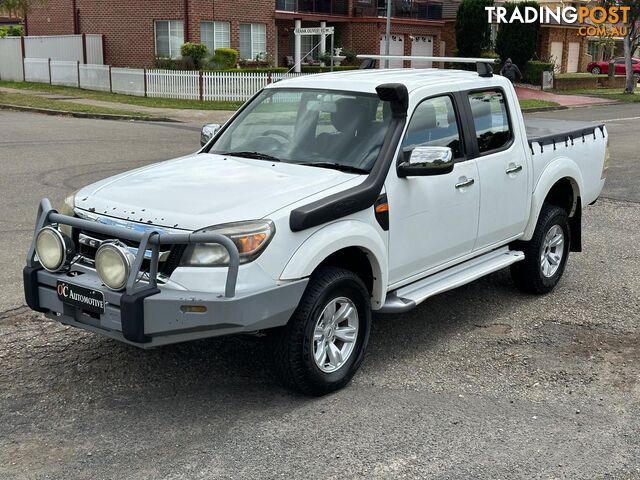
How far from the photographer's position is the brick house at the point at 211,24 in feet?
108

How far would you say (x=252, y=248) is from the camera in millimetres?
4277

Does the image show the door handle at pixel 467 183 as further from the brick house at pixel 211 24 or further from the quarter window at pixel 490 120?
the brick house at pixel 211 24

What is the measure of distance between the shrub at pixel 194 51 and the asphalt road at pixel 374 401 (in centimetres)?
2552

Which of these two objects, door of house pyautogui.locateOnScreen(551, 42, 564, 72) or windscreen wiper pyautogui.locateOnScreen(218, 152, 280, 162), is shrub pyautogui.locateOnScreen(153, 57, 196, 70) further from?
door of house pyautogui.locateOnScreen(551, 42, 564, 72)

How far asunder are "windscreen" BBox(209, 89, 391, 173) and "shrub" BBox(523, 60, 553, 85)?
36.7m

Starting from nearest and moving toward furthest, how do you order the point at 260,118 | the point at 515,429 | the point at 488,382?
1. the point at 515,429
2. the point at 488,382
3. the point at 260,118

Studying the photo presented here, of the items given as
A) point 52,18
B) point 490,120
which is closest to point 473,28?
point 52,18

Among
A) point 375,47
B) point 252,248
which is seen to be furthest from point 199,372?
point 375,47

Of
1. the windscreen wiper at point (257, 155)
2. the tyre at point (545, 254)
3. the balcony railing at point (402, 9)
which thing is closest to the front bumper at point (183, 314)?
the windscreen wiper at point (257, 155)

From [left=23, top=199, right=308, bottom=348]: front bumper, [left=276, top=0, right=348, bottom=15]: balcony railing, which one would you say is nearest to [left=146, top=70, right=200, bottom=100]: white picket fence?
[left=276, top=0, right=348, bottom=15]: balcony railing

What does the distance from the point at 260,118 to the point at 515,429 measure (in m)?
2.89

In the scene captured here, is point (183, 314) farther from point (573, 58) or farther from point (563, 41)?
point (573, 58)

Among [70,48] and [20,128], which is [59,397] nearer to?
[20,128]

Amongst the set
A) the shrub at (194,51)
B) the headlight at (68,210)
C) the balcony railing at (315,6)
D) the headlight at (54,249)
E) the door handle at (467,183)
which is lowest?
the headlight at (54,249)
